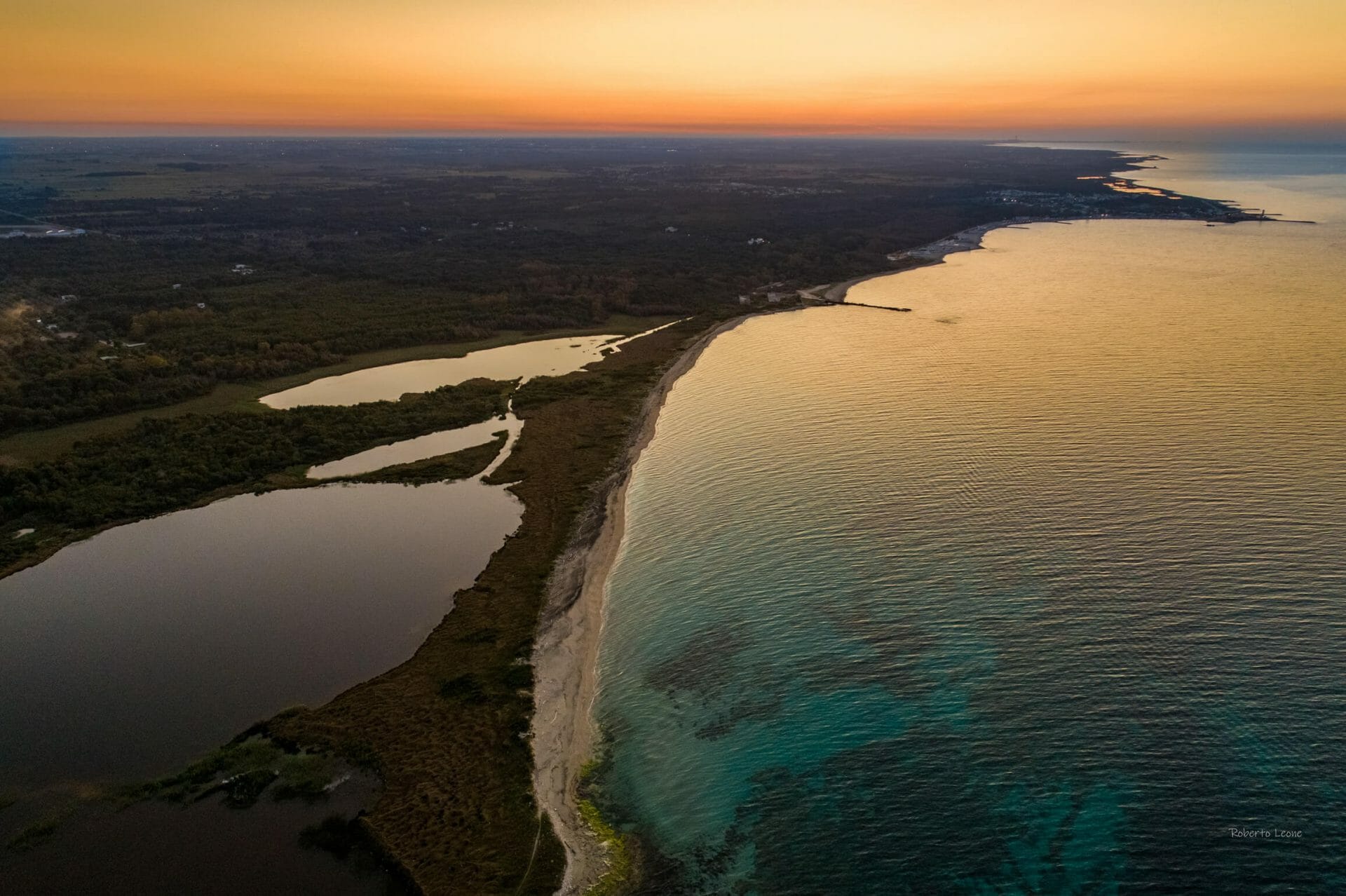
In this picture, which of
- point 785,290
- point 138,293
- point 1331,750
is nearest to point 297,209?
point 138,293

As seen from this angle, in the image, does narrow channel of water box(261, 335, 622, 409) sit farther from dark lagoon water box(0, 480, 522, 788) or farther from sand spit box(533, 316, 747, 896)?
sand spit box(533, 316, 747, 896)

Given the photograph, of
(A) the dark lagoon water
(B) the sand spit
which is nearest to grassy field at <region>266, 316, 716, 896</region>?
(B) the sand spit

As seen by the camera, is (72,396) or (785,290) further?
(785,290)

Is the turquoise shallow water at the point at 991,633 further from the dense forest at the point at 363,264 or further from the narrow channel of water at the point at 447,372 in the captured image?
the dense forest at the point at 363,264

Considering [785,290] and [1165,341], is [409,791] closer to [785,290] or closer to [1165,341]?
[1165,341]

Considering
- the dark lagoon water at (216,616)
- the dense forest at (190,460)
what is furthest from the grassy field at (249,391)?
the dark lagoon water at (216,616)

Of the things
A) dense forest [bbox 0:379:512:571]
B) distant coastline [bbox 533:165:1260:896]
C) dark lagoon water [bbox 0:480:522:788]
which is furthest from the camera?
dense forest [bbox 0:379:512:571]

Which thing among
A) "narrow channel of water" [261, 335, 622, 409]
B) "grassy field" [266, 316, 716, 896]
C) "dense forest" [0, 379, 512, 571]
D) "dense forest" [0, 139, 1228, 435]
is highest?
"dense forest" [0, 139, 1228, 435]

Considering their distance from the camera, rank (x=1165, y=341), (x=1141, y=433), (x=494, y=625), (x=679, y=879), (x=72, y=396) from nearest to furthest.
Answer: (x=679, y=879) < (x=494, y=625) < (x=1141, y=433) < (x=72, y=396) < (x=1165, y=341)
